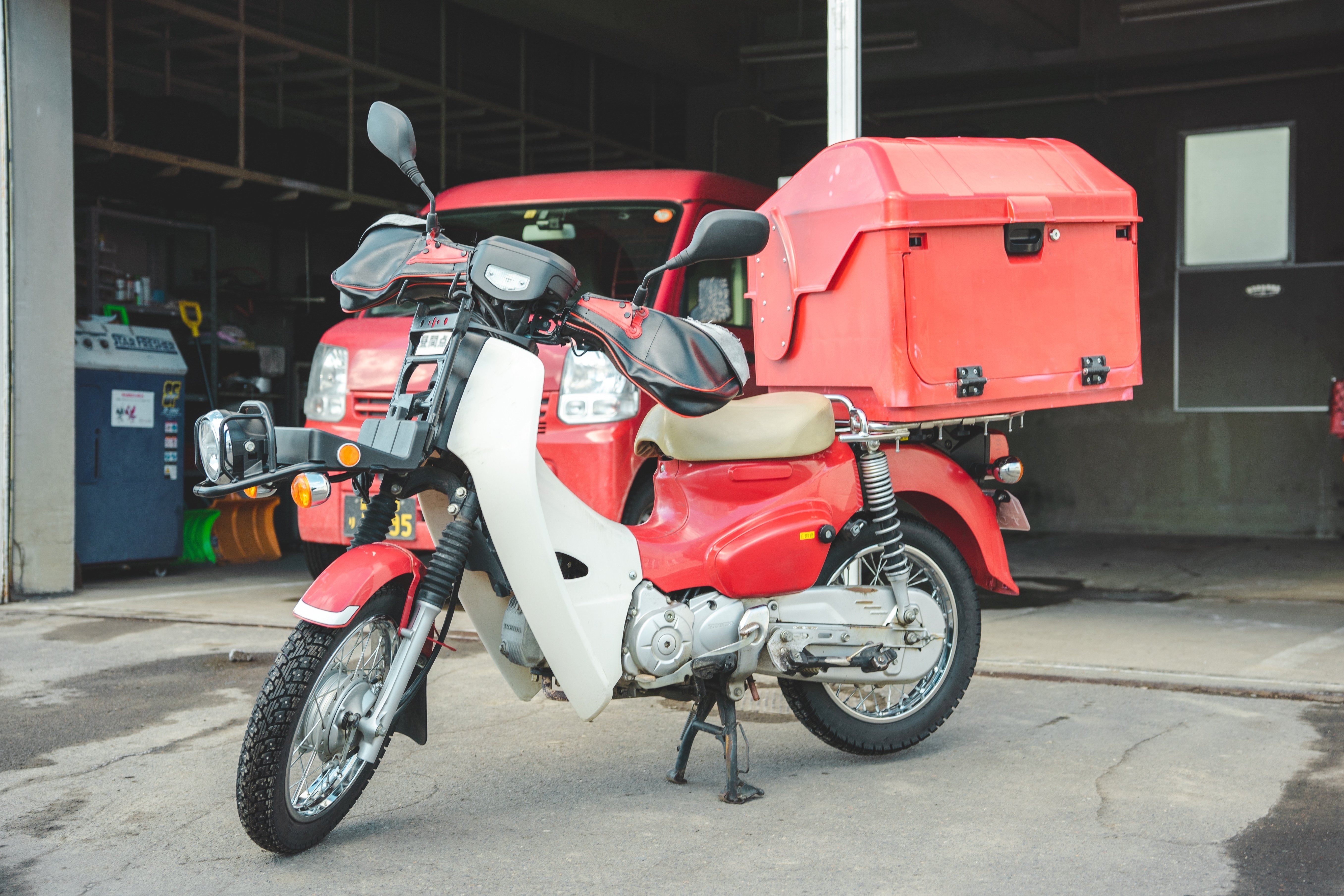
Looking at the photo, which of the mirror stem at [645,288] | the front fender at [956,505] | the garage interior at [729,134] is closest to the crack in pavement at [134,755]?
the mirror stem at [645,288]

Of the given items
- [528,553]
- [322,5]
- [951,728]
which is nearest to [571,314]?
[528,553]

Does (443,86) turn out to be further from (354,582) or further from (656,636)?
(354,582)

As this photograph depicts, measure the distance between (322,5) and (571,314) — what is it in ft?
28.9

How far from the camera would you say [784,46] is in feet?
37.7

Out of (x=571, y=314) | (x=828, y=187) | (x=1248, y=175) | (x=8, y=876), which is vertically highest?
(x=1248, y=175)

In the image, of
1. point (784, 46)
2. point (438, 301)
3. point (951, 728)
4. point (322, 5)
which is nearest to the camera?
point (438, 301)

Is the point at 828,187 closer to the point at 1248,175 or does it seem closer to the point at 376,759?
the point at 376,759

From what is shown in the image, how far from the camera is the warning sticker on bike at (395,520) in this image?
530 centimetres

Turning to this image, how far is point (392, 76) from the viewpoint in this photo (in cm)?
964

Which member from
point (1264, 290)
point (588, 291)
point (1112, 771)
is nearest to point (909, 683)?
point (1112, 771)

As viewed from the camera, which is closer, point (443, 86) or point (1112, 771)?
point (1112, 771)

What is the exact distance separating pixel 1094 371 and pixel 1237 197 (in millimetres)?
8461

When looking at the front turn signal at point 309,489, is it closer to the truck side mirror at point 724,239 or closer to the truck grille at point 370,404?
the truck side mirror at point 724,239

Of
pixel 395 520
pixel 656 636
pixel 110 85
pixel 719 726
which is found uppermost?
pixel 110 85
